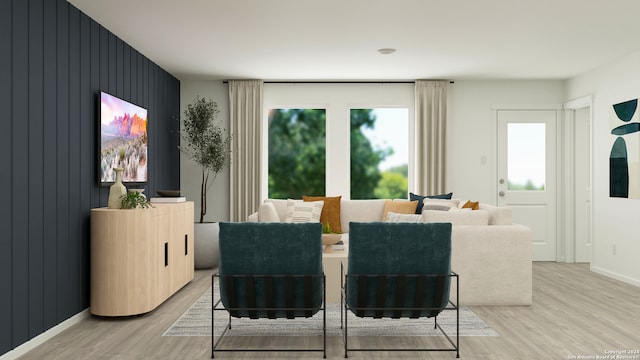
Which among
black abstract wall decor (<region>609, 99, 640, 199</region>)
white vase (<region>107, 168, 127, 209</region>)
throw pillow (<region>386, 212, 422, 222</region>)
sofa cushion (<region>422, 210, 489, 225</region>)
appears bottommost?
throw pillow (<region>386, 212, 422, 222</region>)

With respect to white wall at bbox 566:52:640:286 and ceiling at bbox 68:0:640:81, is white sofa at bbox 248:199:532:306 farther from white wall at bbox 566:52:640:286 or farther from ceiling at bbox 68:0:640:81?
white wall at bbox 566:52:640:286

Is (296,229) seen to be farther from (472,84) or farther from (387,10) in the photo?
(472,84)

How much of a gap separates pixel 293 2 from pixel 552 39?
2.77 metres

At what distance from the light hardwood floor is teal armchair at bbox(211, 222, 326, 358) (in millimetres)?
412

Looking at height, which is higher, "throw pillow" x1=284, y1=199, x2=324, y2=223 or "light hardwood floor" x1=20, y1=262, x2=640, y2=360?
"throw pillow" x1=284, y1=199, x2=324, y2=223

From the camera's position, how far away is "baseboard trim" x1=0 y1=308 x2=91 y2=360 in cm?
348

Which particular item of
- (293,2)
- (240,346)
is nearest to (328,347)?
(240,346)

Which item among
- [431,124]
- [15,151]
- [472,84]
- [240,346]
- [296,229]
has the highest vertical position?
[472,84]

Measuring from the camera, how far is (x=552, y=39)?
5.50 metres

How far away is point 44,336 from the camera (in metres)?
3.87

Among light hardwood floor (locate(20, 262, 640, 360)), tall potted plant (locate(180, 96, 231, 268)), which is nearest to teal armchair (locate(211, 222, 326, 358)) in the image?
light hardwood floor (locate(20, 262, 640, 360))

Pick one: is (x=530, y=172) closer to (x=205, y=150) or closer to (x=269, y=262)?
(x=205, y=150)

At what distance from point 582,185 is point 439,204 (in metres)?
2.75

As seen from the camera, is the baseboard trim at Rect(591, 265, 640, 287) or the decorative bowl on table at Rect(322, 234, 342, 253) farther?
the baseboard trim at Rect(591, 265, 640, 287)
